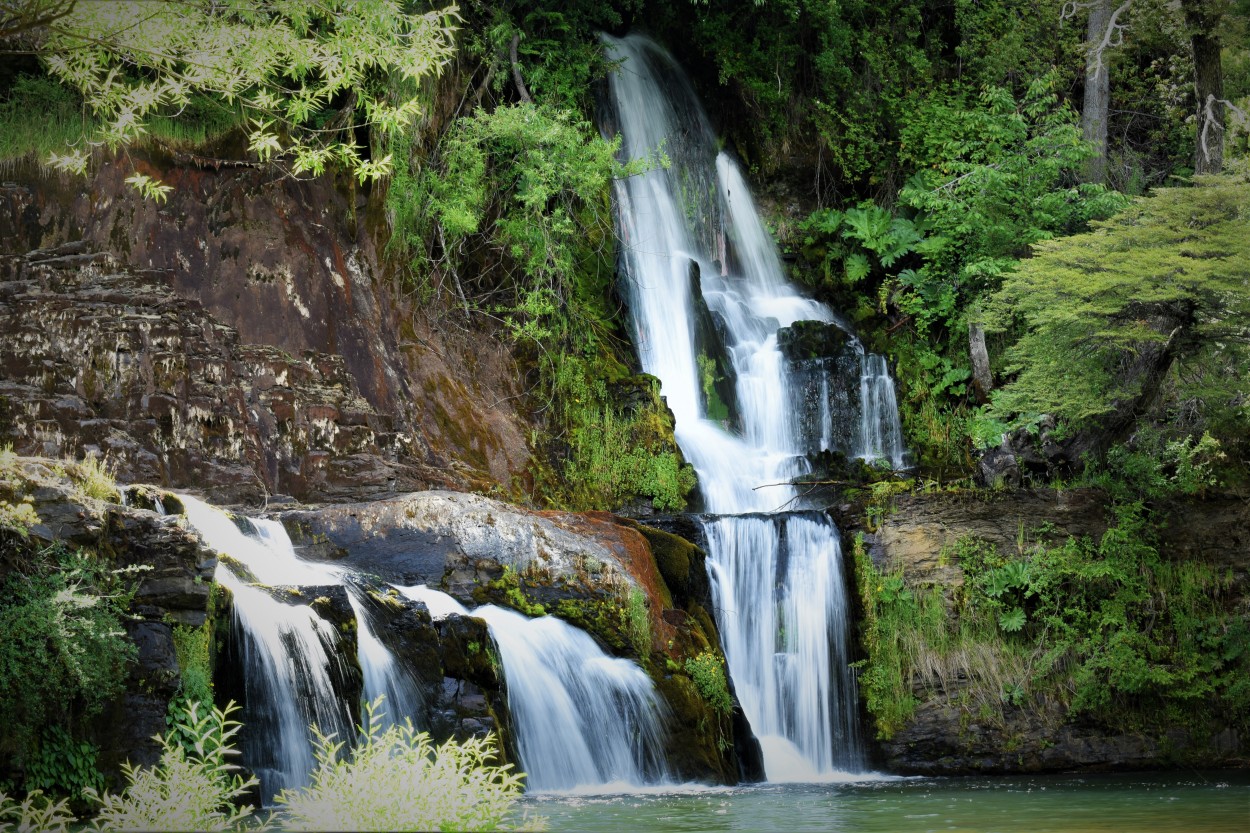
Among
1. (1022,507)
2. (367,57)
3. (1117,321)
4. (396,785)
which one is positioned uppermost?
(367,57)

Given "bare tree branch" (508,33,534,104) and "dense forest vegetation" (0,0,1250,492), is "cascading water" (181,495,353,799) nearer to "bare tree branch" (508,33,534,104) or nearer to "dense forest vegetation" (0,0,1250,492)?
"dense forest vegetation" (0,0,1250,492)

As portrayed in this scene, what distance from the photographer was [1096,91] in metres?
21.2

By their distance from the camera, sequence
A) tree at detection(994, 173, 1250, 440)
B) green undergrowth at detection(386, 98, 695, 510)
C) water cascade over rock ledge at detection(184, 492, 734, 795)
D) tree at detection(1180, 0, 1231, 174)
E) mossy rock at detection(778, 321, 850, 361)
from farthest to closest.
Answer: mossy rock at detection(778, 321, 850, 361) < tree at detection(1180, 0, 1231, 174) < green undergrowth at detection(386, 98, 695, 510) < tree at detection(994, 173, 1250, 440) < water cascade over rock ledge at detection(184, 492, 734, 795)

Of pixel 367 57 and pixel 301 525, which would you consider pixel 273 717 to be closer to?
pixel 301 525

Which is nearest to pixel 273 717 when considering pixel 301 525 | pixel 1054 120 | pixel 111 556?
pixel 111 556

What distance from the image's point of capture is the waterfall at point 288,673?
356 inches

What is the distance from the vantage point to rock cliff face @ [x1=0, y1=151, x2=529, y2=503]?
1238 centimetres

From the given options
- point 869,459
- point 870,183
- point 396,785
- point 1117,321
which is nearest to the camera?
point 396,785

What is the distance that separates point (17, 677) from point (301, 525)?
3.78 meters

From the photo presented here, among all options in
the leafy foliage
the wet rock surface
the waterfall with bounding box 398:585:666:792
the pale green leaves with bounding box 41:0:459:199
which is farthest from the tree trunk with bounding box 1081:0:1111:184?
the leafy foliage

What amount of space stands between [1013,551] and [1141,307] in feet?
11.0

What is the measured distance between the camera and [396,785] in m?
4.94

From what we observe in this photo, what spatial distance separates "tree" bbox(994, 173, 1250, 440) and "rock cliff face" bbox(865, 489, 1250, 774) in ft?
4.24

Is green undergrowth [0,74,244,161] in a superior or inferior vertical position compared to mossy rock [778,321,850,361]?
superior
